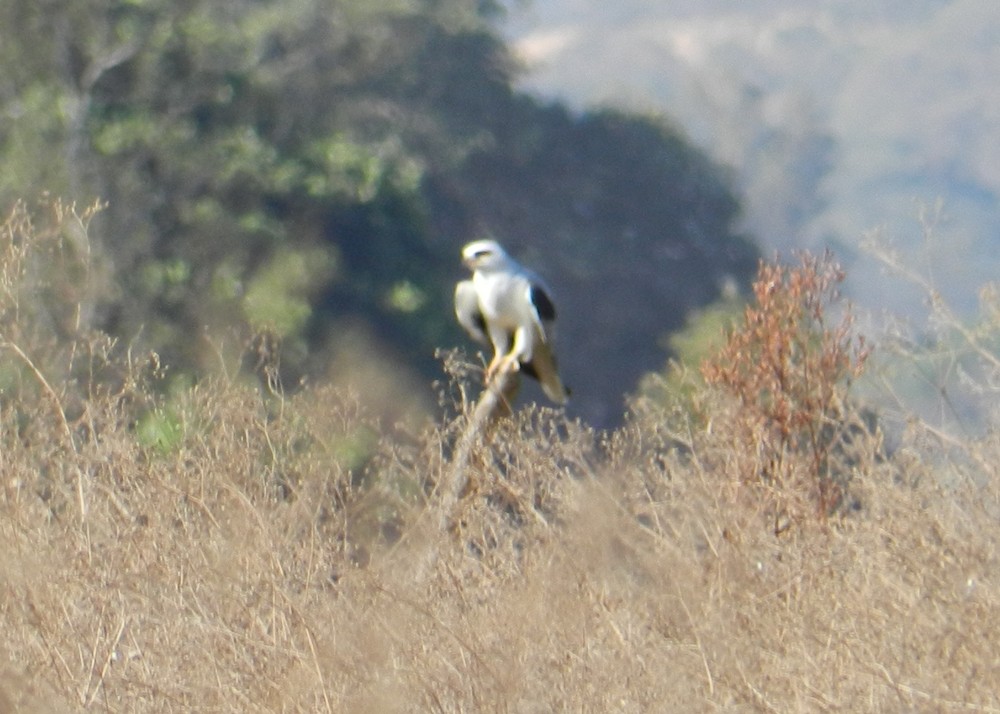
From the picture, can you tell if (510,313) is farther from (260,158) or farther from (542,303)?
(260,158)

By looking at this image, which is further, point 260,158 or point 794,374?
point 260,158

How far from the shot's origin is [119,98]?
16516mm

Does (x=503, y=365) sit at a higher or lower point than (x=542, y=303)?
lower

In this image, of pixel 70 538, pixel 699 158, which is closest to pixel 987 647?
pixel 70 538

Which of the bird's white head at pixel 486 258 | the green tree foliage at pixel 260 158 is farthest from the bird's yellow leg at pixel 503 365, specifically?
the green tree foliage at pixel 260 158

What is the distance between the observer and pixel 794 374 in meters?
7.23

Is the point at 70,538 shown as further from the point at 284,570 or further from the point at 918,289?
the point at 918,289

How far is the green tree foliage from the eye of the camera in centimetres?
1600

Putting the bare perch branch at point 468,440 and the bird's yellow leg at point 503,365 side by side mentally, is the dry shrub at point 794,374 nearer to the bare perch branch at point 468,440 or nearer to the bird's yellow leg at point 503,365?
the bird's yellow leg at point 503,365

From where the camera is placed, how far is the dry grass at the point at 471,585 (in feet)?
15.1

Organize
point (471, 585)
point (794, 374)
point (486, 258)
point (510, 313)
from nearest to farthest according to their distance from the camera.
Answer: point (471, 585), point (794, 374), point (510, 313), point (486, 258)

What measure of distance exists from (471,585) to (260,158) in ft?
39.8

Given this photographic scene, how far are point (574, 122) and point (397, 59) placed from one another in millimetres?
6944

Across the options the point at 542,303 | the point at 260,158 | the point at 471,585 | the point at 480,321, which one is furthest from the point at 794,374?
the point at 260,158
